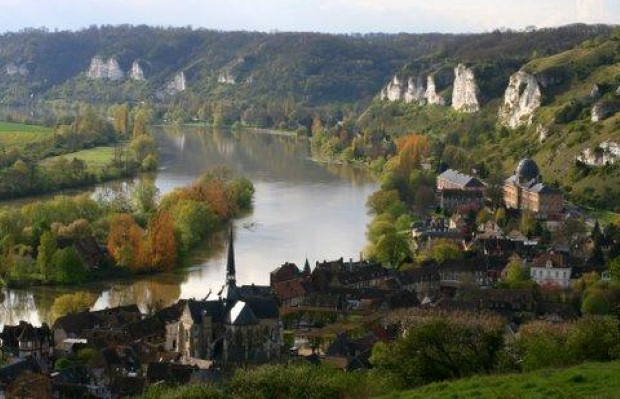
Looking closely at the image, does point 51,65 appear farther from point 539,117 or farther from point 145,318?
point 145,318

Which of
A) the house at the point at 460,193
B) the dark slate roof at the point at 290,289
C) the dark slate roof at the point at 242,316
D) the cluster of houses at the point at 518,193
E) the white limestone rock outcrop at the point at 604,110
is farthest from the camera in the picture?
the white limestone rock outcrop at the point at 604,110

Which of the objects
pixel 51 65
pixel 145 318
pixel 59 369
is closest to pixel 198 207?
pixel 145 318

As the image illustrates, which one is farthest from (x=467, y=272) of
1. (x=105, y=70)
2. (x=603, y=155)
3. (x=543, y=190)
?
(x=105, y=70)

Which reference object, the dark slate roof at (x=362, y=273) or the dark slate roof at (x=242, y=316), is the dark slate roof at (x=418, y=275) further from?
the dark slate roof at (x=242, y=316)

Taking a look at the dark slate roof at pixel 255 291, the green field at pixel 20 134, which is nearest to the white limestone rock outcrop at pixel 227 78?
the green field at pixel 20 134

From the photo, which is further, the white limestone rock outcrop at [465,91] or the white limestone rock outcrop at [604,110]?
the white limestone rock outcrop at [465,91]

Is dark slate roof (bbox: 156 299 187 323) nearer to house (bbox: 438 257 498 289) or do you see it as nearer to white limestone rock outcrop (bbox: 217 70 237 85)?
house (bbox: 438 257 498 289)

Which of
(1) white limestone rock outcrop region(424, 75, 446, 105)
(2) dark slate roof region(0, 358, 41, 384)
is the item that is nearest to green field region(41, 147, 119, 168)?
(1) white limestone rock outcrop region(424, 75, 446, 105)
